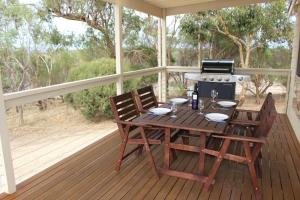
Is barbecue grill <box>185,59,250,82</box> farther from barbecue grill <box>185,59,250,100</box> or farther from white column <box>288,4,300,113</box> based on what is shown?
white column <box>288,4,300,113</box>

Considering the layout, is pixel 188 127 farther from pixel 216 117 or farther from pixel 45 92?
pixel 45 92

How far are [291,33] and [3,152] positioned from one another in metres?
6.25

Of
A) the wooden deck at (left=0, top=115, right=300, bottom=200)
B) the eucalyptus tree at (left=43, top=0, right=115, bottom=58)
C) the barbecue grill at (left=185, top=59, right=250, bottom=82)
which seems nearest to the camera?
the wooden deck at (left=0, top=115, right=300, bottom=200)

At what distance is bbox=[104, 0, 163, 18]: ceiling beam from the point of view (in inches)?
172

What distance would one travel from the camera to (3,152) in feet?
7.83

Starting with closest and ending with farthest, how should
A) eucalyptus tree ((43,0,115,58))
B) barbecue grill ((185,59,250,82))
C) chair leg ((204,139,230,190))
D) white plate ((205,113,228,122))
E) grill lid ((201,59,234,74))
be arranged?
chair leg ((204,139,230,190)) → white plate ((205,113,228,122)) → barbecue grill ((185,59,250,82)) → grill lid ((201,59,234,74)) → eucalyptus tree ((43,0,115,58))

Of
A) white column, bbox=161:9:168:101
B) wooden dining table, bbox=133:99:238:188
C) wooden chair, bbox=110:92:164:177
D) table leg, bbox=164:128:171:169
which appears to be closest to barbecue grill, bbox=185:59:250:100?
white column, bbox=161:9:168:101

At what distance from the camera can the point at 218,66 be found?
16.2 ft

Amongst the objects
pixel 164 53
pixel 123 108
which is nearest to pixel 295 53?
pixel 164 53

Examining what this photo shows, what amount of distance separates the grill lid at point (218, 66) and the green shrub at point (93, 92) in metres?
2.13

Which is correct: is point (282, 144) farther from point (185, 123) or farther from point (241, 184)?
point (185, 123)

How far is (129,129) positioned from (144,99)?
771 millimetres

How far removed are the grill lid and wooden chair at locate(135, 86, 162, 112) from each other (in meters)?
1.83

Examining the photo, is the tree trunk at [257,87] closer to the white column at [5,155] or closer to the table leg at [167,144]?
the table leg at [167,144]
